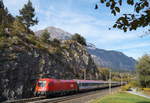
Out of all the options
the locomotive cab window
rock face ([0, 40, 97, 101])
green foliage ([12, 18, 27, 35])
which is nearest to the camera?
rock face ([0, 40, 97, 101])

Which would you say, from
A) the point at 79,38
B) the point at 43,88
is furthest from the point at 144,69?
the point at 79,38

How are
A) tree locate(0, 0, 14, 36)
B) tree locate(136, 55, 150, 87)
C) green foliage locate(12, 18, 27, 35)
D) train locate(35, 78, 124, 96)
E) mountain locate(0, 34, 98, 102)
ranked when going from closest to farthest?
mountain locate(0, 34, 98, 102) < train locate(35, 78, 124, 96) < tree locate(0, 0, 14, 36) < green foliage locate(12, 18, 27, 35) < tree locate(136, 55, 150, 87)

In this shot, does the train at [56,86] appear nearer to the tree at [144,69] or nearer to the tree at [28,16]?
the tree at [144,69]

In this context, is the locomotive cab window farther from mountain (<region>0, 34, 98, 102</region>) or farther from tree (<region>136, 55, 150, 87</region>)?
tree (<region>136, 55, 150, 87</region>)

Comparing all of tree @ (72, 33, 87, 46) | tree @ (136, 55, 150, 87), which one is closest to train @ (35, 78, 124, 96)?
tree @ (136, 55, 150, 87)

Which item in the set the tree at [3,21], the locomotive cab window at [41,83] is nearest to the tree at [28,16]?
the tree at [3,21]

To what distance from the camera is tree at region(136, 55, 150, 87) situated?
65312 mm

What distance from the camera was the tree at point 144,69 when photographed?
214 feet

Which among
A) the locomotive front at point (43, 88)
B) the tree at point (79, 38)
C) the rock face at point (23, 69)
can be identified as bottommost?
the locomotive front at point (43, 88)

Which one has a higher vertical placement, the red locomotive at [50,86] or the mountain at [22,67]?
the mountain at [22,67]

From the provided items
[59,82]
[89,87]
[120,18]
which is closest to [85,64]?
[89,87]

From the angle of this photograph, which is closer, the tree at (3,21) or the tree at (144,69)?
the tree at (3,21)

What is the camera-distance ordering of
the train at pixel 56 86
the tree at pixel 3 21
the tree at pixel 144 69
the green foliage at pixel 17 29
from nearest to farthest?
the train at pixel 56 86
the tree at pixel 3 21
the green foliage at pixel 17 29
the tree at pixel 144 69

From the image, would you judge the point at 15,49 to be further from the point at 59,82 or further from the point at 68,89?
the point at 68,89
